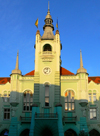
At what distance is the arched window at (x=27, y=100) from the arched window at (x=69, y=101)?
20.4 ft

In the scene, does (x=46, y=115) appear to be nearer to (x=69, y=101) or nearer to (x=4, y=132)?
(x=69, y=101)

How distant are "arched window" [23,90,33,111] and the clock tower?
6.38 ft

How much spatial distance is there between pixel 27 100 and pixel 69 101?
7409mm

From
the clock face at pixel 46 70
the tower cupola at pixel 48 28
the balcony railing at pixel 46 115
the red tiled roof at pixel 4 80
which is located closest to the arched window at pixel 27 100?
the balcony railing at pixel 46 115

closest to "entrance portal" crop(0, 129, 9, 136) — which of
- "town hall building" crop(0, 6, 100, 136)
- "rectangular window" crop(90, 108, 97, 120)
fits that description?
"town hall building" crop(0, 6, 100, 136)

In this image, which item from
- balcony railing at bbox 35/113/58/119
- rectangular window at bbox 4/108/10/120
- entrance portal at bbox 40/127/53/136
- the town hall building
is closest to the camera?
entrance portal at bbox 40/127/53/136

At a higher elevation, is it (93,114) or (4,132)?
(93,114)

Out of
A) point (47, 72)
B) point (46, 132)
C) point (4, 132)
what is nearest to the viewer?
point (46, 132)

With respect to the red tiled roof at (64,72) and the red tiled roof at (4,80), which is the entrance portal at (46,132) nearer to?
the red tiled roof at (64,72)

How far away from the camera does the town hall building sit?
31250mm

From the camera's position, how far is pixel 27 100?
112 feet

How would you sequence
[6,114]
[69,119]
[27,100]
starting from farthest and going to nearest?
[6,114], [27,100], [69,119]

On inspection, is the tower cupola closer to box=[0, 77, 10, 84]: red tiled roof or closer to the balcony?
box=[0, 77, 10, 84]: red tiled roof

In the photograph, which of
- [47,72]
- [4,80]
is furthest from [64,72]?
[4,80]
